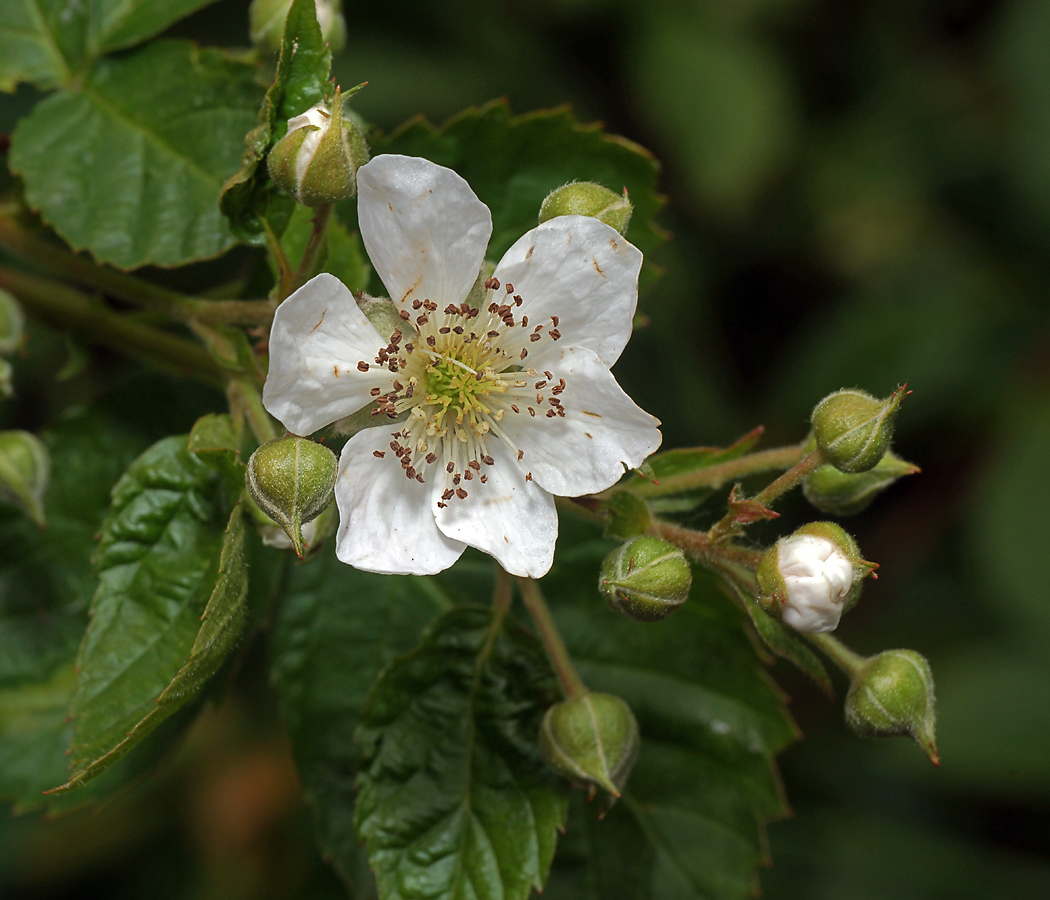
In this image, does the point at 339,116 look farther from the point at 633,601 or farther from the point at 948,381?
the point at 948,381

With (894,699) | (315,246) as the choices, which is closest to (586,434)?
(315,246)

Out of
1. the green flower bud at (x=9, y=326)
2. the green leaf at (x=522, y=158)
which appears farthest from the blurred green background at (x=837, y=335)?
the green leaf at (x=522, y=158)

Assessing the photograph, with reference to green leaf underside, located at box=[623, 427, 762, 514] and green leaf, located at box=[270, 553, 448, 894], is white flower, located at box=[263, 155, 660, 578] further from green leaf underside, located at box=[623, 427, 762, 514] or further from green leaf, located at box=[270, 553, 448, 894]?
green leaf, located at box=[270, 553, 448, 894]

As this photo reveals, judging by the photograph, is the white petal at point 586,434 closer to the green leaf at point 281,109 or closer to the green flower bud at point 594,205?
the green flower bud at point 594,205

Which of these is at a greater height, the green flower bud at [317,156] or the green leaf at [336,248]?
the green flower bud at [317,156]

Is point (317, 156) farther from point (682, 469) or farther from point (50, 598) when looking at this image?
point (50, 598)

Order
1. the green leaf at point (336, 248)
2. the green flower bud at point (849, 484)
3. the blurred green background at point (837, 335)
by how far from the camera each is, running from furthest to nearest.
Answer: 1. the blurred green background at point (837, 335)
2. the green leaf at point (336, 248)
3. the green flower bud at point (849, 484)

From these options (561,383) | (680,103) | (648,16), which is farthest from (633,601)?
(648,16)
